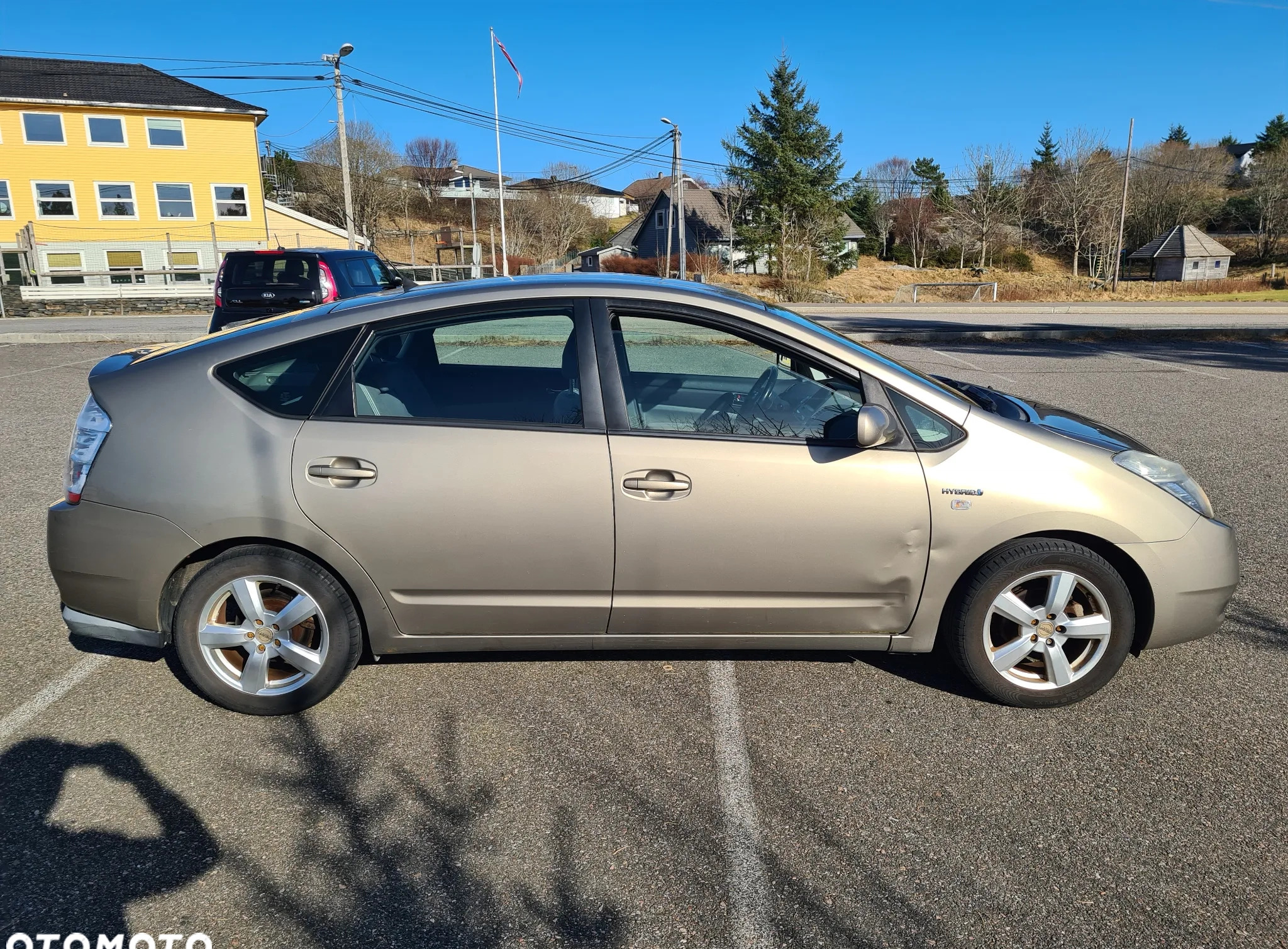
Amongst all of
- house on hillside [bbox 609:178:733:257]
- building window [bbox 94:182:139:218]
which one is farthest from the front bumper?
house on hillside [bbox 609:178:733:257]

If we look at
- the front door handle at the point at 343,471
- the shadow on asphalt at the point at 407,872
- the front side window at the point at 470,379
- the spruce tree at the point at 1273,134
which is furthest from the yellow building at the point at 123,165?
the spruce tree at the point at 1273,134

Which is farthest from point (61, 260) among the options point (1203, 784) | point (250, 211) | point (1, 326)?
point (1203, 784)

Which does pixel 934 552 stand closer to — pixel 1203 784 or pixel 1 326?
pixel 1203 784

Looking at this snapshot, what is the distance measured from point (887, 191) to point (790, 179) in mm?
33834

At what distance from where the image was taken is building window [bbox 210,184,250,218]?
42375 mm

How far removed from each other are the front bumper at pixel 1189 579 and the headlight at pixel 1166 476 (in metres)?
0.09

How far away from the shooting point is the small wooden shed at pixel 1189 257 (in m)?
59.5

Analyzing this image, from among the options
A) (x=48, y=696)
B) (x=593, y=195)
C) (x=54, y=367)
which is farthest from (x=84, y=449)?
(x=593, y=195)

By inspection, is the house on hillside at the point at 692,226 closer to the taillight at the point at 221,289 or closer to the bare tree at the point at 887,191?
the bare tree at the point at 887,191

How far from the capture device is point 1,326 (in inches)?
820

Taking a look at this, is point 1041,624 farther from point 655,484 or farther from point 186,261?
point 186,261

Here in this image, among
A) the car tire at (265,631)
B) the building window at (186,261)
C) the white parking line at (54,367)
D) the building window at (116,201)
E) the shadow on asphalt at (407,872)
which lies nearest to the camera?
the shadow on asphalt at (407,872)

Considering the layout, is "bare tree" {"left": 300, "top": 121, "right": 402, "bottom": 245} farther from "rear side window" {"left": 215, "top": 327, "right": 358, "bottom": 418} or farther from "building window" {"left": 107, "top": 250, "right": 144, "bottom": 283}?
"rear side window" {"left": 215, "top": 327, "right": 358, "bottom": 418}

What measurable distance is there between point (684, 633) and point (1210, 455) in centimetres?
634
